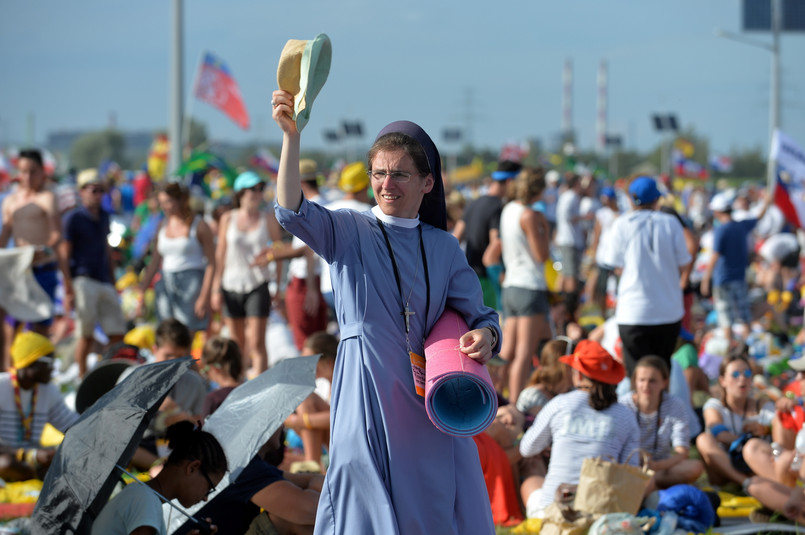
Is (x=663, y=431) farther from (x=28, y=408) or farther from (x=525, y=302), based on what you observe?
(x=28, y=408)

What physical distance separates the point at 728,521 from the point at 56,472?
3.94m

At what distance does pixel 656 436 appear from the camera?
19.4 feet

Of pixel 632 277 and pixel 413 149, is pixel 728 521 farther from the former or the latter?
pixel 413 149

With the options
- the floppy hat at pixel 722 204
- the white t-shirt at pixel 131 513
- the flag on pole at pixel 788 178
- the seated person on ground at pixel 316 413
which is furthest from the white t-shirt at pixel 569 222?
the white t-shirt at pixel 131 513

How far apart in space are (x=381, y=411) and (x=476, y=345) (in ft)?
1.18

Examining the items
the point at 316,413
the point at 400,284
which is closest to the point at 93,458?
the point at 400,284

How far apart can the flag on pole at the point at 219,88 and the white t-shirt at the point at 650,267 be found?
14.7m

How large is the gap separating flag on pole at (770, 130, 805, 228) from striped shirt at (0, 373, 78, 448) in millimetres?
9440

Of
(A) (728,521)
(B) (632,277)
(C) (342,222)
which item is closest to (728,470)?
(A) (728,521)

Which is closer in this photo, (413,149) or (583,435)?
(413,149)

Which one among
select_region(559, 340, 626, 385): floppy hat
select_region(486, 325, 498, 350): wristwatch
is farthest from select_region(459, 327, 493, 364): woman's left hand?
select_region(559, 340, 626, 385): floppy hat

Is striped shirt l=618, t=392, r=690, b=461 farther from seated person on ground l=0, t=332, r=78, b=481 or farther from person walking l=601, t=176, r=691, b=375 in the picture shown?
seated person on ground l=0, t=332, r=78, b=481

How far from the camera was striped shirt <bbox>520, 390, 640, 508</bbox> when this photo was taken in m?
5.29

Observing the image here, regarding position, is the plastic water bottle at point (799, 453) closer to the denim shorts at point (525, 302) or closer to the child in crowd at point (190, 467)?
the denim shorts at point (525, 302)
